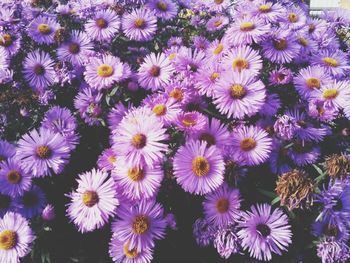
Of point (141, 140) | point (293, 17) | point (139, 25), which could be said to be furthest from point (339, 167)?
point (139, 25)

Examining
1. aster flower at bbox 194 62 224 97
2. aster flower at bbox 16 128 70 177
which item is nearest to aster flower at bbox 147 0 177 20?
aster flower at bbox 194 62 224 97

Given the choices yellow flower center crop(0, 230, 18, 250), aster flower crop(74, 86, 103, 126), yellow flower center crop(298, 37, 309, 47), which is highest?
yellow flower center crop(298, 37, 309, 47)

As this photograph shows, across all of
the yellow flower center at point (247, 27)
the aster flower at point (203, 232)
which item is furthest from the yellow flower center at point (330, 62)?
the aster flower at point (203, 232)

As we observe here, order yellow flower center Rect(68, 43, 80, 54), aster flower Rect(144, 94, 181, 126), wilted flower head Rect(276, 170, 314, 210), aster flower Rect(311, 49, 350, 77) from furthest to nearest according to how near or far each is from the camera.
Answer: yellow flower center Rect(68, 43, 80, 54)
aster flower Rect(311, 49, 350, 77)
aster flower Rect(144, 94, 181, 126)
wilted flower head Rect(276, 170, 314, 210)

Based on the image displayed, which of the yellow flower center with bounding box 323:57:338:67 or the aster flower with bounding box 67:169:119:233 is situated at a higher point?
the yellow flower center with bounding box 323:57:338:67

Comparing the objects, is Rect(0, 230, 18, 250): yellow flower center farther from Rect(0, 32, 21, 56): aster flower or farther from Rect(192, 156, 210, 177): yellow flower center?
Rect(0, 32, 21, 56): aster flower

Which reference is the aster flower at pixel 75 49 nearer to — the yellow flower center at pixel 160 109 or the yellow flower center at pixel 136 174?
the yellow flower center at pixel 160 109

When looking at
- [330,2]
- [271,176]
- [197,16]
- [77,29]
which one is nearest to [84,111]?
[77,29]
